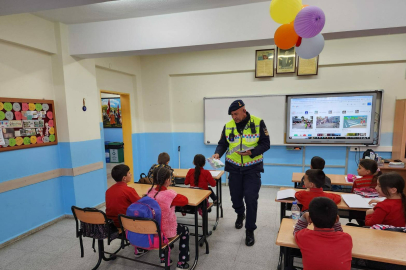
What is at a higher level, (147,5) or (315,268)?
(147,5)

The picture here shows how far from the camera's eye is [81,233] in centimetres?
223

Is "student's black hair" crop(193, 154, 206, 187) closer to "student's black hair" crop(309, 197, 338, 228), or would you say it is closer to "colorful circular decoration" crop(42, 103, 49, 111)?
"student's black hair" crop(309, 197, 338, 228)

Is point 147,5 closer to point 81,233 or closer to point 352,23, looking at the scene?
point 352,23

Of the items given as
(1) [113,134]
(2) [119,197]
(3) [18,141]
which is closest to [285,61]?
(2) [119,197]

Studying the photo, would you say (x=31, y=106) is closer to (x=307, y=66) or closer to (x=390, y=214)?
(x=390, y=214)

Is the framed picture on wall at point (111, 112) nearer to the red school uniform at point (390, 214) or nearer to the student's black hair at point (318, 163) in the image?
the student's black hair at point (318, 163)

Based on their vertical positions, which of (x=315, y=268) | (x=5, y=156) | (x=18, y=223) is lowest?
(x=18, y=223)

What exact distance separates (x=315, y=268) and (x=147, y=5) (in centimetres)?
313

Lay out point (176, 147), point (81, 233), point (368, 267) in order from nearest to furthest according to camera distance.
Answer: point (368, 267) < point (81, 233) < point (176, 147)

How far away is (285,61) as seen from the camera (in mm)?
4648

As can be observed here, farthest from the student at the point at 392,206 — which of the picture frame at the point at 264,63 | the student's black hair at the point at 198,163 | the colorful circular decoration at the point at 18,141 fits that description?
the colorful circular decoration at the point at 18,141

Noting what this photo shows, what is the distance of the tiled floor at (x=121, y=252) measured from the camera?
2.46 meters

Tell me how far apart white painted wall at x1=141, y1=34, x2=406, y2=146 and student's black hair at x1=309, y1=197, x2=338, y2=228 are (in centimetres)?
373

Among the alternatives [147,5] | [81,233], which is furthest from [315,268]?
[147,5]
